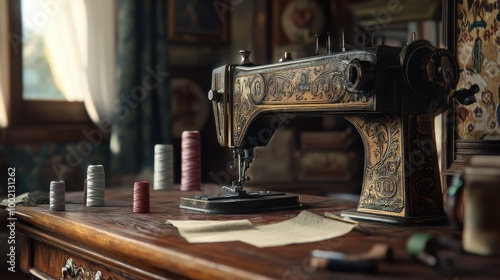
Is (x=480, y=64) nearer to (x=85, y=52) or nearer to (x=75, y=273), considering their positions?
(x=75, y=273)

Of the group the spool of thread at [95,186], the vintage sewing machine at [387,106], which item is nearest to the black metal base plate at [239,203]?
the vintage sewing machine at [387,106]

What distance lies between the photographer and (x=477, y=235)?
1.26 meters

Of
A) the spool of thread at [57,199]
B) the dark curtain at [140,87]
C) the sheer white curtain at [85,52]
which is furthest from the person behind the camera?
the dark curtain at [140,87]

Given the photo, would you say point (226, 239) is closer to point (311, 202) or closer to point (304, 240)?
point (304, 240)

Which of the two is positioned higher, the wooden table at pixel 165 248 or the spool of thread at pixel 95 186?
the spool of thread at pixel 95 186

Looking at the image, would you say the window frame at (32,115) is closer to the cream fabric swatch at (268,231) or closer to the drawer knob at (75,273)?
the drawer knob at (75,273)

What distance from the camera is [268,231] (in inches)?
62.4

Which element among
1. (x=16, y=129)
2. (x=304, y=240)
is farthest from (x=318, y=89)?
(x=16, y=129)

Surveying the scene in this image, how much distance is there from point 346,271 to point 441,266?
0.54 ft

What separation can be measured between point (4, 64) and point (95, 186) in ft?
7.31

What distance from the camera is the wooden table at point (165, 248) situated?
3.88 feet

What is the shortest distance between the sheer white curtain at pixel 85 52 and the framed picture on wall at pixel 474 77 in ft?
8.82

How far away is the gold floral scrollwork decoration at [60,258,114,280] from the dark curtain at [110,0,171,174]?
2.51 m

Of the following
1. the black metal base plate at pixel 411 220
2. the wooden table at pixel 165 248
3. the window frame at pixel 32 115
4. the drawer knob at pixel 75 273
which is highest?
the window frame at pixel 32 115
